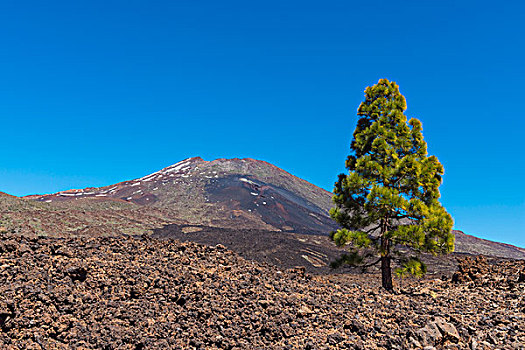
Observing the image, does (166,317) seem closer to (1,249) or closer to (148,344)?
(148,344)

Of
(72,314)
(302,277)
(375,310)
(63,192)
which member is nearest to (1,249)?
(72,314)

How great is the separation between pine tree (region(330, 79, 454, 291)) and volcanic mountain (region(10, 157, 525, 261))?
13.7 metres

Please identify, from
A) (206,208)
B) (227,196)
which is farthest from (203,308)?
(227,196)

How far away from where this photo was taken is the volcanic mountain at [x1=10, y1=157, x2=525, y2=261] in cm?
3404

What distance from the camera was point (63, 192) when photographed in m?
81.3

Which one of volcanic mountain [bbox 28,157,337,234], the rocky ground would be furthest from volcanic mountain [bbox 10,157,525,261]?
the rocky ground

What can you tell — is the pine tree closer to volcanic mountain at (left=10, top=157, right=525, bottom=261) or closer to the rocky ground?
the rocky ground

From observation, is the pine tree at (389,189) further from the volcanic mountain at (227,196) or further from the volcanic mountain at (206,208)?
the volcanic mountain at (227,196)

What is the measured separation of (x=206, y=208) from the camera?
6141 centimetres

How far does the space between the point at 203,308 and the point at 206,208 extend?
5455 centimetres

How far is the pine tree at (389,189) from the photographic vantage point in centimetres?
1377

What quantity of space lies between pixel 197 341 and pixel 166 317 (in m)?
1.01

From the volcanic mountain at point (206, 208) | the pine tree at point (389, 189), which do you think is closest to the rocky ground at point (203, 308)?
the pine tree at point (389, 189)

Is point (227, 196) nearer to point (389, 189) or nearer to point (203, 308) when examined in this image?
point (389, 189)
